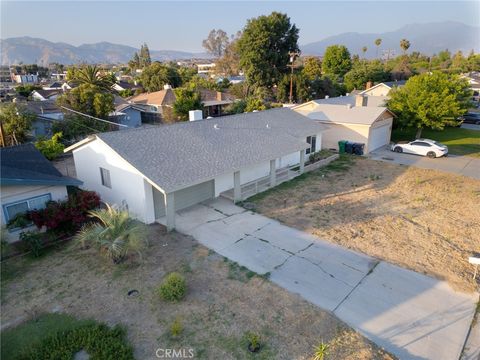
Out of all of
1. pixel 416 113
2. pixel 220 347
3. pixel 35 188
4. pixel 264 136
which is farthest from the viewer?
pixel 416 113

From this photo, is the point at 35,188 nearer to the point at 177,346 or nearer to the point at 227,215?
the point at 227,215

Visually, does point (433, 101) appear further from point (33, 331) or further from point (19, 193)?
point (33, 331)

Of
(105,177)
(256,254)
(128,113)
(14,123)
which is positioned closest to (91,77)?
(128,113)

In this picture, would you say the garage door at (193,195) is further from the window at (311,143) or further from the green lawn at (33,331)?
the window at (311,143)

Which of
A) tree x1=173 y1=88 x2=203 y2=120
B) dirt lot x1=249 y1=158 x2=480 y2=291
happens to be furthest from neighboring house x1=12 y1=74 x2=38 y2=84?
dirt lot x1=249 y1=158 x2=480 y2=291

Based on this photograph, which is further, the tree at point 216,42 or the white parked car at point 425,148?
the tree at point 216,42

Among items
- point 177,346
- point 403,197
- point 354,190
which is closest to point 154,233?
point 177,346

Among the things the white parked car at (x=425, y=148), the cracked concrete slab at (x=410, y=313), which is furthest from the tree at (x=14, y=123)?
the white parked car at (x=425, y=148)
